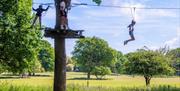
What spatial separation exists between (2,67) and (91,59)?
95.0 metres

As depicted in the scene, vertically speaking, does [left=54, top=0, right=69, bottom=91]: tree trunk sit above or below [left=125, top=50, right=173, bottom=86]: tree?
below

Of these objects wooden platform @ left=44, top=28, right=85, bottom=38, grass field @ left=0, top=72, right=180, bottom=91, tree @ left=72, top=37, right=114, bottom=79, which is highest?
tree @ left=72, top=37, right=114, bottom=79

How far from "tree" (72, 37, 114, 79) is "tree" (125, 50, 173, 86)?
222 feet

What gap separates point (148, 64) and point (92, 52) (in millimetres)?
73640

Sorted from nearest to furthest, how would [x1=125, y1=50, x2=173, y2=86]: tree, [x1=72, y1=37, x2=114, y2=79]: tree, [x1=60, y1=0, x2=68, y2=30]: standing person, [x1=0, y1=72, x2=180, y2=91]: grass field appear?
[x1=60, y1=0, x2=68, y2=30]: standing person < [x1=0, y1=72, x2=180, y2=91]: grass field < [x1=125, y1=50, x2=173, y2=86]: tree < [x1=72, y1=37, x2=114, y2=79]: tree

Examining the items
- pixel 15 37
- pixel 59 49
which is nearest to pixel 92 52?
pixel 15 37

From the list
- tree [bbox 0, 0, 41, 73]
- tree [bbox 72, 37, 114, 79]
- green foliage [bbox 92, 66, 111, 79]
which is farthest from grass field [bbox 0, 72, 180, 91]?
tree [bbox 72, 37, 114, 79]

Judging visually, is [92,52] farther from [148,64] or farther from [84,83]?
[148,64]

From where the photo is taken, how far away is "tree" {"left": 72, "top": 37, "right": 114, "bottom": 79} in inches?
5487

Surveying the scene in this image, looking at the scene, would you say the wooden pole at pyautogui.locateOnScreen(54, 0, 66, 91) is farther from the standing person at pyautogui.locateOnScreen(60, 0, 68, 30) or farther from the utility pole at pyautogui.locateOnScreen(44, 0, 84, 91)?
the standing person at pyautogui.locateOnScreen(60, 0, 68, 30)

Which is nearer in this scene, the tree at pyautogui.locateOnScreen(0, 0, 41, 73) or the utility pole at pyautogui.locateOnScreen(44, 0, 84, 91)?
the utility pole at pyautogui.locateOnScreen(44, 0, 84, 91)

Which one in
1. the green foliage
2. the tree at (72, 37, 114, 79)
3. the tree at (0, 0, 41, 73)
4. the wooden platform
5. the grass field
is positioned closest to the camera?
the wooden platform

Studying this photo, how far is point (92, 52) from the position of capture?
14188cm

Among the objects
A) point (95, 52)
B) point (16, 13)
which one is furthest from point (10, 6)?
point (95, 52)
